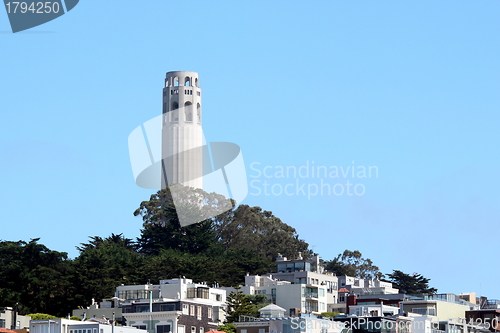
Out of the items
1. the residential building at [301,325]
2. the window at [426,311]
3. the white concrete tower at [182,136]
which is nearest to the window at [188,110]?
the white concrete tower at [182,136]

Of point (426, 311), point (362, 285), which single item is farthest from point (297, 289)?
point (362, 285)

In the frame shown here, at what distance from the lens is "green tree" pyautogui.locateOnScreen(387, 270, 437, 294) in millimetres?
119000

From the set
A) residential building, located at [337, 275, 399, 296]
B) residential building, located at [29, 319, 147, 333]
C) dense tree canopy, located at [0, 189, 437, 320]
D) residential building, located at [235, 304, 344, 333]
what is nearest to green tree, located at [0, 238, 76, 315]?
dense tree canopy, located at [0, 189, 437, 320]

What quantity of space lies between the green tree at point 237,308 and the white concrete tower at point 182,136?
2523 inches

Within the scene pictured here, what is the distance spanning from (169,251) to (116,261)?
13488 millimetres

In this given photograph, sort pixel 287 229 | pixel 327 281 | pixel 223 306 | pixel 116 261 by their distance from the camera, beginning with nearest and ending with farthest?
pixel 223 306 → pixel 116 261 → pixel 327 281 → pixel 287 229

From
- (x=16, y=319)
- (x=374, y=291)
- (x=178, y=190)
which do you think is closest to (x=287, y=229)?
(x=178, y=190)

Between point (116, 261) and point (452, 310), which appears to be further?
point (116, 261)

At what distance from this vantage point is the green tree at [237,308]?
76812mm

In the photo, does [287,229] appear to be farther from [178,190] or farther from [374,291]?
[374,291]

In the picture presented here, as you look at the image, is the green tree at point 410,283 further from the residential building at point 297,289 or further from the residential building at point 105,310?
the residential building at point 105,310

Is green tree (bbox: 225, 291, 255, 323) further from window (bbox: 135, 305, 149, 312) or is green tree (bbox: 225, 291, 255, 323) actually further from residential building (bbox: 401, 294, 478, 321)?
residential building (bbox: 401, 294, 478, 321)

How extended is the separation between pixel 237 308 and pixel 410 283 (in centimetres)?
4639

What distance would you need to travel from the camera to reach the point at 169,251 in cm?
11306
